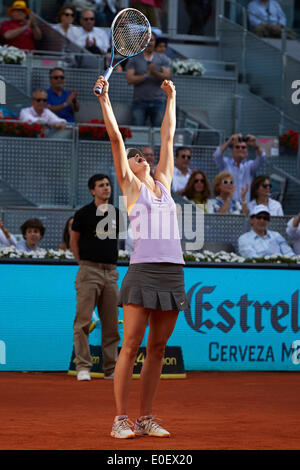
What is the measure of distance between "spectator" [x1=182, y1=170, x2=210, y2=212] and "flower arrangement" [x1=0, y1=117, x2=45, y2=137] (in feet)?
8.13

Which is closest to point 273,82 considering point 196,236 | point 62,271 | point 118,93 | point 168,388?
point 118,93

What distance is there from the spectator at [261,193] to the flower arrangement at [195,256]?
179cm

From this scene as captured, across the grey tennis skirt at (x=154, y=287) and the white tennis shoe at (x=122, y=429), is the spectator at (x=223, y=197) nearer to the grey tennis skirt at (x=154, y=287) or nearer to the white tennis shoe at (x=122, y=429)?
the grey tennis skirt at (x=154, y=287)

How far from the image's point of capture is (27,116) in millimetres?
14414

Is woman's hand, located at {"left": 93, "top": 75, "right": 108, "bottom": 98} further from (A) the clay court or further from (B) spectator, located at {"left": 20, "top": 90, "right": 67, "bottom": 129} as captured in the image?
(B) spectator, located at {"left": 20, "top": 90, "right": 67, "bottom": 129}

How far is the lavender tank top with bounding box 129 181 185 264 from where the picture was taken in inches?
243

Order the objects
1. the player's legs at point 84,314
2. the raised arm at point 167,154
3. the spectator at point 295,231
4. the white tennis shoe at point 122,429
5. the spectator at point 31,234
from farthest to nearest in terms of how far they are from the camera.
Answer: the spectator at point 295,231 → the spectator at point 31,234 → the player's legs at point 84,314 → the raised arm at point 167,154 → the white tennis shoe at point 122,429

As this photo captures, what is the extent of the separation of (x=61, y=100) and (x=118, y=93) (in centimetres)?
139

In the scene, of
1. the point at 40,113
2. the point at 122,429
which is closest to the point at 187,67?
the point at 40,113

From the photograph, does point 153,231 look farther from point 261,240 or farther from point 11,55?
point 11,55

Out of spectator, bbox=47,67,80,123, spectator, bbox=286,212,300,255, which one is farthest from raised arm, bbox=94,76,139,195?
spectator, bbox=47,67,80,123

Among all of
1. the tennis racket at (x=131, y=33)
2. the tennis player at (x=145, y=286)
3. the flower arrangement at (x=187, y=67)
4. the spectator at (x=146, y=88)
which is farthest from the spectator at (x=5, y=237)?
the flower arrangement at (x=187, y=67)

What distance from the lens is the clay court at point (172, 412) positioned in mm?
5926
